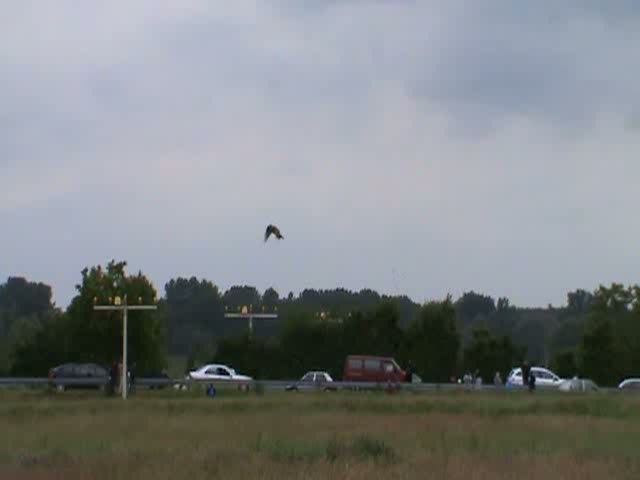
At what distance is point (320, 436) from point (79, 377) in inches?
1264

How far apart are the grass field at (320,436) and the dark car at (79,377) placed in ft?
9.01

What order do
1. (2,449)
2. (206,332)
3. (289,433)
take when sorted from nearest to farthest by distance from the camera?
(2,449), (289,433), (206,332)

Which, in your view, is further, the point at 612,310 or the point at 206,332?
the point at 206,332

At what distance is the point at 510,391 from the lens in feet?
190

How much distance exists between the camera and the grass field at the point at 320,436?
21.8 m

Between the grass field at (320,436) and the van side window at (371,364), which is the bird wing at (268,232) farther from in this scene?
the van side window at (371,364)

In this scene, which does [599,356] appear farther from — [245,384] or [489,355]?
[245,384]

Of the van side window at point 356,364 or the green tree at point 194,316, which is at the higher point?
the green tree at point 194,316

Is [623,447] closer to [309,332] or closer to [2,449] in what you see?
[2,449]

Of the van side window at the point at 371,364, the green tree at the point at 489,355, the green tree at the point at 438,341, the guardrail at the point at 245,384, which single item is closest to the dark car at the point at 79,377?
the guardrail at the point at 245,384

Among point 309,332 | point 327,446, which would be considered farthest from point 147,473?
point 309,332

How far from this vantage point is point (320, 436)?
31.3 m

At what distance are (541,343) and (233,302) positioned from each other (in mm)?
33390

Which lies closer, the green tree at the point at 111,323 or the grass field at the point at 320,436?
the grass field at the point at 320,436
